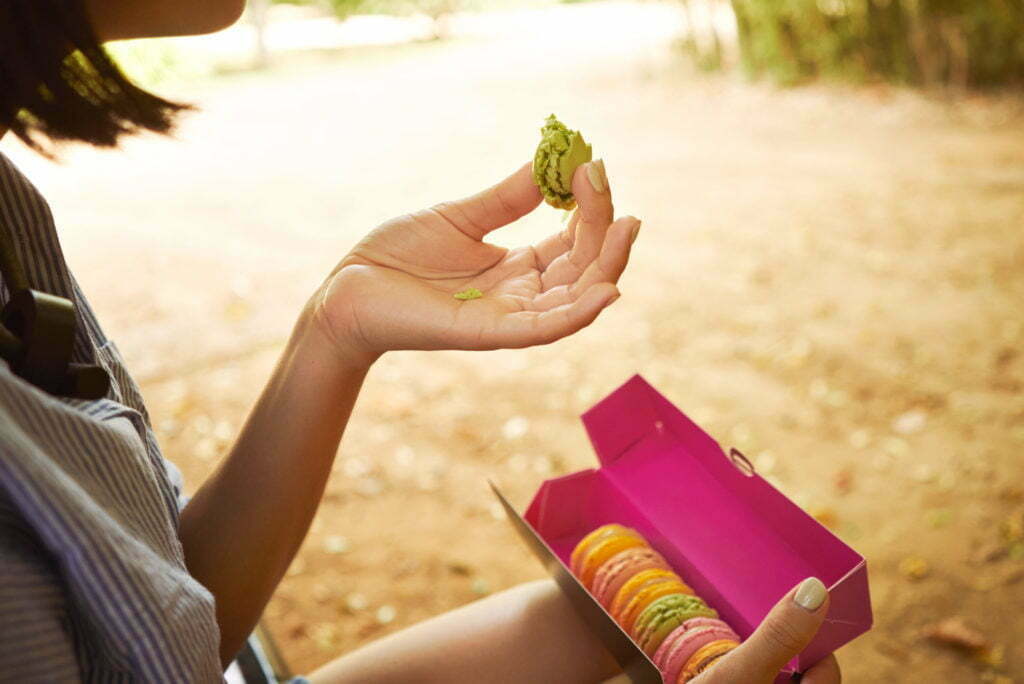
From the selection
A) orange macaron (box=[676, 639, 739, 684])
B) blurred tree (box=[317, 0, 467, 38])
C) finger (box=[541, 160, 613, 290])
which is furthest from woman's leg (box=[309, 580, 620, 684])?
blurred tree (box=[317, 0, 467, 38])

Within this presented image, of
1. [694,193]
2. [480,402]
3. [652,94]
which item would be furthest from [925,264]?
[652,94]

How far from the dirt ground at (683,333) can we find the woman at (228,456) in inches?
16.9

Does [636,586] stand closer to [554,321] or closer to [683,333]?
[554,321]

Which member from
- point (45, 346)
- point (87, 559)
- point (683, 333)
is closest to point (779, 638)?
point (87, 559)

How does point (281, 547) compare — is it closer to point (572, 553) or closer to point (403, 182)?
point (572, 553)

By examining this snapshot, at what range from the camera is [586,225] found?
137cm

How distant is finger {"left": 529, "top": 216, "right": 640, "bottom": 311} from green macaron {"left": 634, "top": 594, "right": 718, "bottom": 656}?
0.50 m

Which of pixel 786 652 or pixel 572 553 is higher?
pixel 786 652

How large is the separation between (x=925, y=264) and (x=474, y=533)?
328cm

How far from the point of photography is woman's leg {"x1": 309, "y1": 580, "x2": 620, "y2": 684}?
1.47 m

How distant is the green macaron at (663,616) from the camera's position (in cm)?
135

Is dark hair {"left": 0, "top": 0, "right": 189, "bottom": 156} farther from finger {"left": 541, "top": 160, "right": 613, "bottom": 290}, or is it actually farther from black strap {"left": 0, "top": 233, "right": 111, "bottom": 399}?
finger {"left": 541, "top": 160, "right": 613, "bottom": 290}

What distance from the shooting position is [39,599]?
0.94 meters

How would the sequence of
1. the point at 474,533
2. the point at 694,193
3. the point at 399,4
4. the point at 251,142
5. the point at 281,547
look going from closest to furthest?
the point at 281,547 → the point at 474,533 → the point at 694,193 → the point at 251,142 → the point at 399,4
